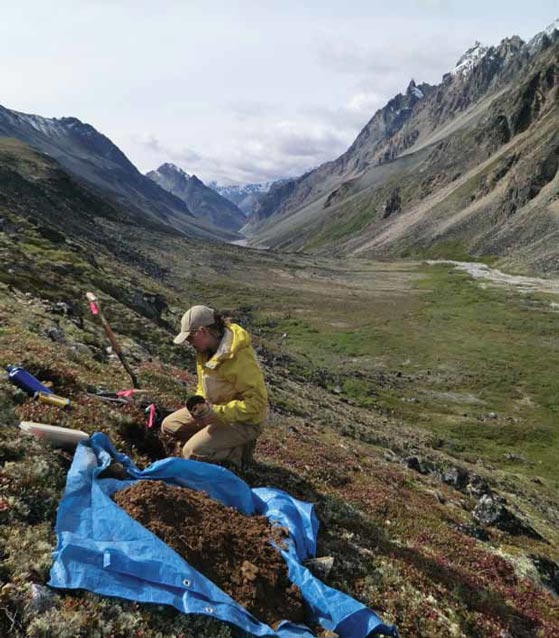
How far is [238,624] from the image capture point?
6.09 meters

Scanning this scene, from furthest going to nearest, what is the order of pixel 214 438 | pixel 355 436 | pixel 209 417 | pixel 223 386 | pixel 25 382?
pixel 355 436 → pixel 25 382 → pixel 223 386 → pixel 214 438 → pixel 209 417

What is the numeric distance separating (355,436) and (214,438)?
17.8m

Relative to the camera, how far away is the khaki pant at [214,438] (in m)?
10.3

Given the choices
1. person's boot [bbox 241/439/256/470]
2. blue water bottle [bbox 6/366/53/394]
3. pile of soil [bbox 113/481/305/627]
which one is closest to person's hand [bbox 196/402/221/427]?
person's boot [bbox 241/439/256/470]

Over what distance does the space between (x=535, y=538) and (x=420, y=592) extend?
1087 centimetres

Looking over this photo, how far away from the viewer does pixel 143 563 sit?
632cm

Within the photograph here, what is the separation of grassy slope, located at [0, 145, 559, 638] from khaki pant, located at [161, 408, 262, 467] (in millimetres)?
805

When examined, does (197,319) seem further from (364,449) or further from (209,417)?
(364,449)

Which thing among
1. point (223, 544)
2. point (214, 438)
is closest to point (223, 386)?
point (214, 438)

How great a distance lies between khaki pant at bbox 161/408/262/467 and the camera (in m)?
10.3

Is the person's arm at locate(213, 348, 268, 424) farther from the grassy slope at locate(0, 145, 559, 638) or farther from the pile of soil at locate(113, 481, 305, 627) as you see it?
the pile of soil at locate(113, 481, 305, 627)

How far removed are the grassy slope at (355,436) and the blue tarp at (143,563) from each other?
194 mm

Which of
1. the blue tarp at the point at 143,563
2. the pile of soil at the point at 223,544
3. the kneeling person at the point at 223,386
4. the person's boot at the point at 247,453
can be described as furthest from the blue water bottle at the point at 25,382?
the person's boot at the point at 247,453

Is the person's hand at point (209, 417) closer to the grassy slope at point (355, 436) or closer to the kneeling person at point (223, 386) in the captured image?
the kneeling person at point (223, 386)
